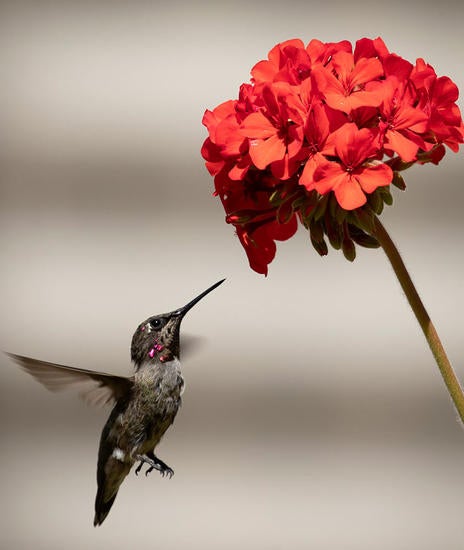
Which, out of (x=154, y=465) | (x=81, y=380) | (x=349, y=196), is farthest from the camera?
(x=154, y=465)

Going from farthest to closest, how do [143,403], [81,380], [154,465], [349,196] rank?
[143,403] → [154,465] → [81,380] → [349,196]

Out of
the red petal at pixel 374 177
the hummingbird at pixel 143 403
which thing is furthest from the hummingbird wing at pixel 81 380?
the red petal at pixel 374 177

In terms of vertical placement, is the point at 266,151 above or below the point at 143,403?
above

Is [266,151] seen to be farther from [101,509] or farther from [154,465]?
[101,509]

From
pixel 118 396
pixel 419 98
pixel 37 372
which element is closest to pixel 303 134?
pixel 419 98

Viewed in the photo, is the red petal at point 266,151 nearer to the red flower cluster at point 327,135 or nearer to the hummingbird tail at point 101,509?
the red flower cluster at point 327,135

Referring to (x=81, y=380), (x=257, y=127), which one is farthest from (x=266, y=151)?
(x=81, y=380)
